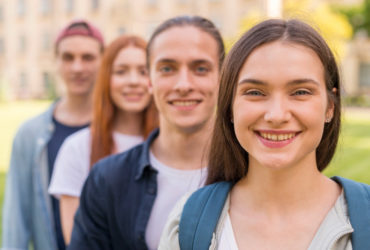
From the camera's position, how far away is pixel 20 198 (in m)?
3.47

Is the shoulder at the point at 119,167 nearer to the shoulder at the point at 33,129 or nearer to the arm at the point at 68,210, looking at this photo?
the arm at the point at 68,210

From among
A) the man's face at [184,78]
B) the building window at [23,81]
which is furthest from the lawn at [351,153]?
the building window at [23,81]

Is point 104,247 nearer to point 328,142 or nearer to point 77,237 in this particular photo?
point 77,237

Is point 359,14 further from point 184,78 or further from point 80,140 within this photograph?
point 184,78

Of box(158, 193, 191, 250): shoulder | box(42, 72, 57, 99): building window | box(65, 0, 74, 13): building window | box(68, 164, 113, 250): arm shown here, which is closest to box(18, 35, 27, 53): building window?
box(42, 72, 57, 99): building window

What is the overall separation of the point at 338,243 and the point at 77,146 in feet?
6.04

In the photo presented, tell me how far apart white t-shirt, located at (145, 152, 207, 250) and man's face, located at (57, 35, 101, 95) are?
137cm

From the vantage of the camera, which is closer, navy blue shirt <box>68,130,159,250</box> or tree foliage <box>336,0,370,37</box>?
navy blue shirt <box>68,130,159,250</box>

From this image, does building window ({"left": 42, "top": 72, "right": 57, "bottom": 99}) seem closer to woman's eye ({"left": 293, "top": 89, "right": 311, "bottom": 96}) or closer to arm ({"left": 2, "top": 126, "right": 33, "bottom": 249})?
arm ({"left": 2, "top": 126, "right": 33, "bottom": 249})

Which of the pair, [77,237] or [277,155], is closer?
[277,155]

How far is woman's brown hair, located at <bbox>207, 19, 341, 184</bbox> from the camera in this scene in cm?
180

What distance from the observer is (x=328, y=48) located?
6.10 feet

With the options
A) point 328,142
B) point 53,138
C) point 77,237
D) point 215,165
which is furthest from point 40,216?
point 328,142

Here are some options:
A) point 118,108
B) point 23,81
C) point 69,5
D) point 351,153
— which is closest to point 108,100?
point 118,108
